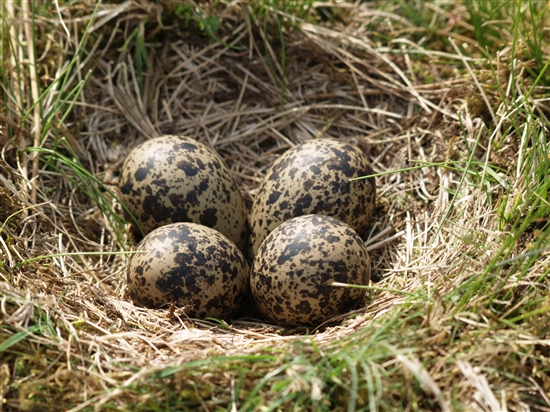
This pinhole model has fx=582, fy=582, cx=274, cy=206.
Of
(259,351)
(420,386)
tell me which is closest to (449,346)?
(420,386)

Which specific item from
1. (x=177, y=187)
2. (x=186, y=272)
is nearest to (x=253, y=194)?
(x=177, y=187)

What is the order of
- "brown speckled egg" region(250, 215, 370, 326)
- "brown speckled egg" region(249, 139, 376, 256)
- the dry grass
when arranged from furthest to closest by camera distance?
"brown speckled egg" region(249, 139, 376, 256) → "brown speckled egg" region(250, 215, 370, 326) → the dry grass

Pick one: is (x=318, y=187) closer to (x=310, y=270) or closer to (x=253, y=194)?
(x=310, y=270)

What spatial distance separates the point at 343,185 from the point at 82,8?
2106 mm

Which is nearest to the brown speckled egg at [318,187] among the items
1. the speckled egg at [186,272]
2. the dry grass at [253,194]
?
the dry grass at [253,194]

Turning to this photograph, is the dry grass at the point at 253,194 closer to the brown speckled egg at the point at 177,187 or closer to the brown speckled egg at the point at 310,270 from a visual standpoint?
the brown speckled egg at the point at 310,270

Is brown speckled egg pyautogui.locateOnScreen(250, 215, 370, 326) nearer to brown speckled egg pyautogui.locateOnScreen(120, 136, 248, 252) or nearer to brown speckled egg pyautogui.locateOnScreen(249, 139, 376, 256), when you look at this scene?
brown speckled egg pyautogui.locateOnScreen(249, 139, 376, 256)

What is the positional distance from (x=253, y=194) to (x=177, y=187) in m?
0.70

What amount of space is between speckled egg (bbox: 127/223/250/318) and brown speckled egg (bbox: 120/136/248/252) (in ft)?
0.58

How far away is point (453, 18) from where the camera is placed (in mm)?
4078

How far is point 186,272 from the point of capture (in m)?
2.70

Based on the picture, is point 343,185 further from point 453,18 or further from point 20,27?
point 20,27

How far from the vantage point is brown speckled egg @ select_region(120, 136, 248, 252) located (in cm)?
301

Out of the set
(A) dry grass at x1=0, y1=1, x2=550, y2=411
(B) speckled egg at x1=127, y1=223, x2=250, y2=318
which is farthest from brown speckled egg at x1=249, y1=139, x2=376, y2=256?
(B) speckled egg at x1=127, y1=223, x2=250, y2=318
